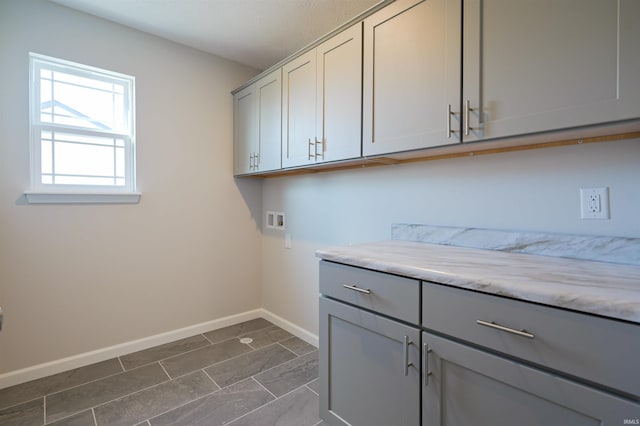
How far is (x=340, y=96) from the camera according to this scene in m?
1.88

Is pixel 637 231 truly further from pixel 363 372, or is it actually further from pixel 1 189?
pixel 1 189

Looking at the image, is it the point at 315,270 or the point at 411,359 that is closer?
the point at 411,359

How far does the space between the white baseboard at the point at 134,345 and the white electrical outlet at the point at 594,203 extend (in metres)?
2.05

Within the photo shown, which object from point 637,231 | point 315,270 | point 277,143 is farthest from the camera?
point 315,270

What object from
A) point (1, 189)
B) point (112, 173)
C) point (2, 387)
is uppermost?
point (112, 173)

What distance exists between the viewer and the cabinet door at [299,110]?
2.09m

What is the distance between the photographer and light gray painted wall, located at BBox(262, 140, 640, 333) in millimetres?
1264

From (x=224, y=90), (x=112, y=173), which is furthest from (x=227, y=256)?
(x=224, y=90)

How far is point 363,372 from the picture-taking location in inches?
55.2

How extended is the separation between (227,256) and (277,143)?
4.24 feet

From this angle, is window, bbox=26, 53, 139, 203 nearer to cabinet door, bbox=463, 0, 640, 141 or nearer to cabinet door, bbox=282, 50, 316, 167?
cabinet door, bbox=282, 50, 316, 167

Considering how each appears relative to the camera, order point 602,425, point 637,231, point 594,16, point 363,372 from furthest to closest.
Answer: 1. point 363,372
2. point 637,231
3. point 594,16
4. point 602,425

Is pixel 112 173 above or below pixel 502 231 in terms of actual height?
above

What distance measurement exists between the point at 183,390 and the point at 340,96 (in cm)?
209
